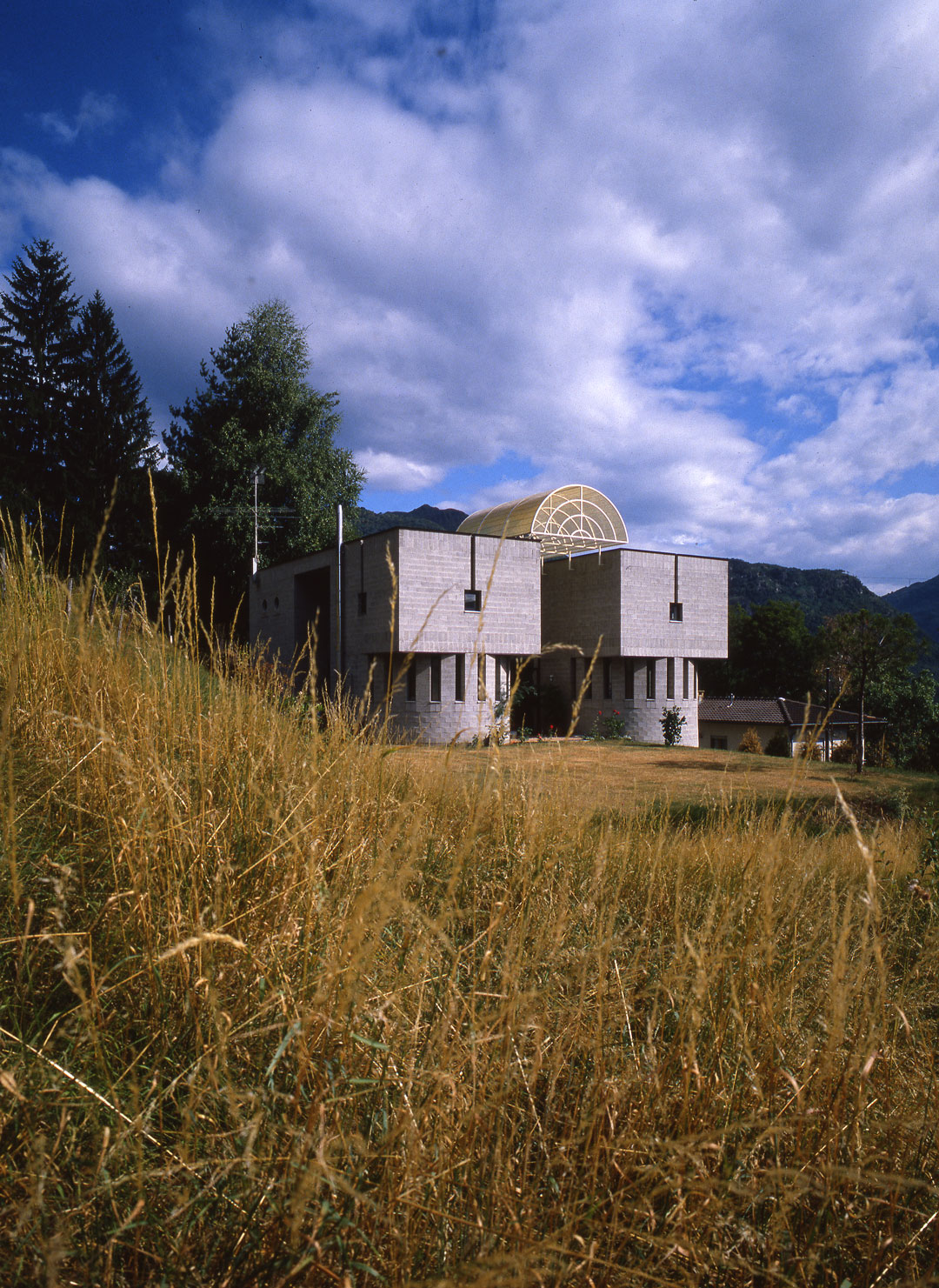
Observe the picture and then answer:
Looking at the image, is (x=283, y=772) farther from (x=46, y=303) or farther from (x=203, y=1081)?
(x=46, y=303)

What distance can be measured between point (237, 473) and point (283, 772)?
26872 mm

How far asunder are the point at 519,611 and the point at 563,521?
442 centimetres

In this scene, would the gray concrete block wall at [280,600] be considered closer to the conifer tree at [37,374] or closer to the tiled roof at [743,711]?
the conifer tree at [37,374]

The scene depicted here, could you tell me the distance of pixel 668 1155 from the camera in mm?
1456

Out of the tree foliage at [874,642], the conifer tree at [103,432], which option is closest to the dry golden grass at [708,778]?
the conifer tree at [103,432]

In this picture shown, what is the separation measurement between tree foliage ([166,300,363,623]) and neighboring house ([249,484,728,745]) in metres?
2.83

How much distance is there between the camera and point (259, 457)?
26.8 metres

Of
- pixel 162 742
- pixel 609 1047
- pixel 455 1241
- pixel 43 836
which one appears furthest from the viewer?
pixel 162 742

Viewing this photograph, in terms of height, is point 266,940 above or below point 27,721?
below

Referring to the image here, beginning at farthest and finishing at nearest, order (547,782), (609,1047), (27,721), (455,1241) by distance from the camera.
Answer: (547,782)
(27,721)
(609,1047)
(455,1241)

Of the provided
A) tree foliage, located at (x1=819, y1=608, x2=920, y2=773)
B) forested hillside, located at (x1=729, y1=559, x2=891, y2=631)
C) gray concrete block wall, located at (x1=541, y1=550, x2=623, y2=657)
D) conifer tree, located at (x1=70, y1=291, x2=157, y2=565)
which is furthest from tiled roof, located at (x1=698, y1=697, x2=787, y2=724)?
forested hillside, located at (x1=729, y1=559, x2=891, y2=631)

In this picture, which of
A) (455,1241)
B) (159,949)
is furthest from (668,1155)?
(159,949)

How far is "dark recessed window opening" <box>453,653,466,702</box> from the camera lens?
1933 cm

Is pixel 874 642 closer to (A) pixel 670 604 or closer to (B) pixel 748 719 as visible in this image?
(B) pixel 748 719
